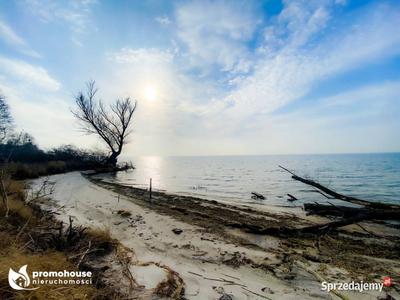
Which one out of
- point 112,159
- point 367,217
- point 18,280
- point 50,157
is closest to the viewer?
point 18,280

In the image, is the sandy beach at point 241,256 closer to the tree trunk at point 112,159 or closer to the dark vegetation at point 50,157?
the dark vegetation at point 50,157

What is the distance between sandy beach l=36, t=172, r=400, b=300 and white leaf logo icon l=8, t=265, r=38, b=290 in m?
1.17

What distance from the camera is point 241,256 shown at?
163 inches

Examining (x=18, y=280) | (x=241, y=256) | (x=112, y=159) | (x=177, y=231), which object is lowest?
(x=177, y=231)

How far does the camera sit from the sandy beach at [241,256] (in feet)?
9.82

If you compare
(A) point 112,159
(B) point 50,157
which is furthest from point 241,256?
(B) point 50,157

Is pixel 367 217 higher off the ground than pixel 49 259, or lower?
lower

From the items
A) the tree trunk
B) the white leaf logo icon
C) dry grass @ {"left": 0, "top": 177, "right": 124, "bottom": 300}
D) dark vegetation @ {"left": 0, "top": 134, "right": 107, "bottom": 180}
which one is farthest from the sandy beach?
the tree trunk

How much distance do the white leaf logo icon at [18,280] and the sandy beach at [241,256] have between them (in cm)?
117

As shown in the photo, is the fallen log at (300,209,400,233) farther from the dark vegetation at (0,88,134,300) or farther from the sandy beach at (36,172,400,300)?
the dark vegetation at (0,88,134,300)

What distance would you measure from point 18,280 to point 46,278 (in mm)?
392

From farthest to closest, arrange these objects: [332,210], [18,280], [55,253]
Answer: [332,210], [55,253], [18,280]

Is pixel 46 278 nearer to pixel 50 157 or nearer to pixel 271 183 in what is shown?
pixel 271 183

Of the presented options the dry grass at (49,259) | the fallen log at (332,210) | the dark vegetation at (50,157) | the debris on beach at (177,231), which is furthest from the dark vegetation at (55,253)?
the dark vegetation at (50,157)
